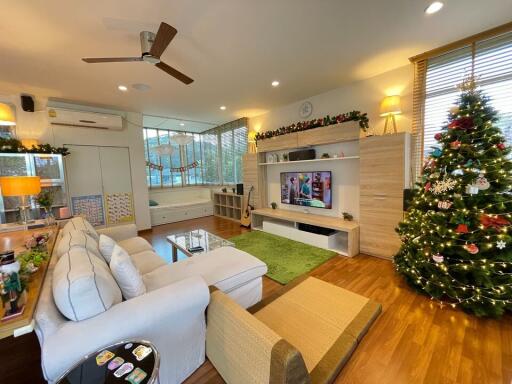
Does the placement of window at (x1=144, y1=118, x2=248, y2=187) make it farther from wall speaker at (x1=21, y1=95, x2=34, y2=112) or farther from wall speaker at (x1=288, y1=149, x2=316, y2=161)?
wall speaker at (x1=21, y1=95, x2=34, y2=112)

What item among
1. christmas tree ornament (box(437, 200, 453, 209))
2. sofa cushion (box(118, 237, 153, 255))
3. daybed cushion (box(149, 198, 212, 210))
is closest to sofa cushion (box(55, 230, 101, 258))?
sofa cushion (box(118, 237, 153, 255))

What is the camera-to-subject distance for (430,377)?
1.36 meters

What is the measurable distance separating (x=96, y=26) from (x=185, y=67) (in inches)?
38.2

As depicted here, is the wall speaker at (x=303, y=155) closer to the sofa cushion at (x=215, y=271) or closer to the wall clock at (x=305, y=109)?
the wall clock at (x=305, y=109)

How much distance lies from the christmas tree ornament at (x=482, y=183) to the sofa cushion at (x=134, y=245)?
3.38 meters

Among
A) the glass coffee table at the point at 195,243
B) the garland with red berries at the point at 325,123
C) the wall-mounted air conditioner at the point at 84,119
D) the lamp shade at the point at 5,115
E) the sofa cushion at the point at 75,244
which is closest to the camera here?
the sofa cushion at the point at 75,244

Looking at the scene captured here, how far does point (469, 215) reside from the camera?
1.90 metres

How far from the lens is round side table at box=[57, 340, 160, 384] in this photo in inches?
34.0

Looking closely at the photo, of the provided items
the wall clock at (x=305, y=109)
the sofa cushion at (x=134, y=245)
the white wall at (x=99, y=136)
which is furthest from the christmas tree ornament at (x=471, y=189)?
the white wall at (x=99, y=136)

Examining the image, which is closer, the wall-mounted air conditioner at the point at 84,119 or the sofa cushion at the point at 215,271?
the sofa cushion at the point at 215,271

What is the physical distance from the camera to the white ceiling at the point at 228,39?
1782 mm

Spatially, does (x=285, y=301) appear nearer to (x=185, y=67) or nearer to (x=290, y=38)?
(x=290, y=38)

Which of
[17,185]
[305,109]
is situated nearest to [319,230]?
[305,109]

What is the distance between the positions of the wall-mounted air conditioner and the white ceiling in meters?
0.35
